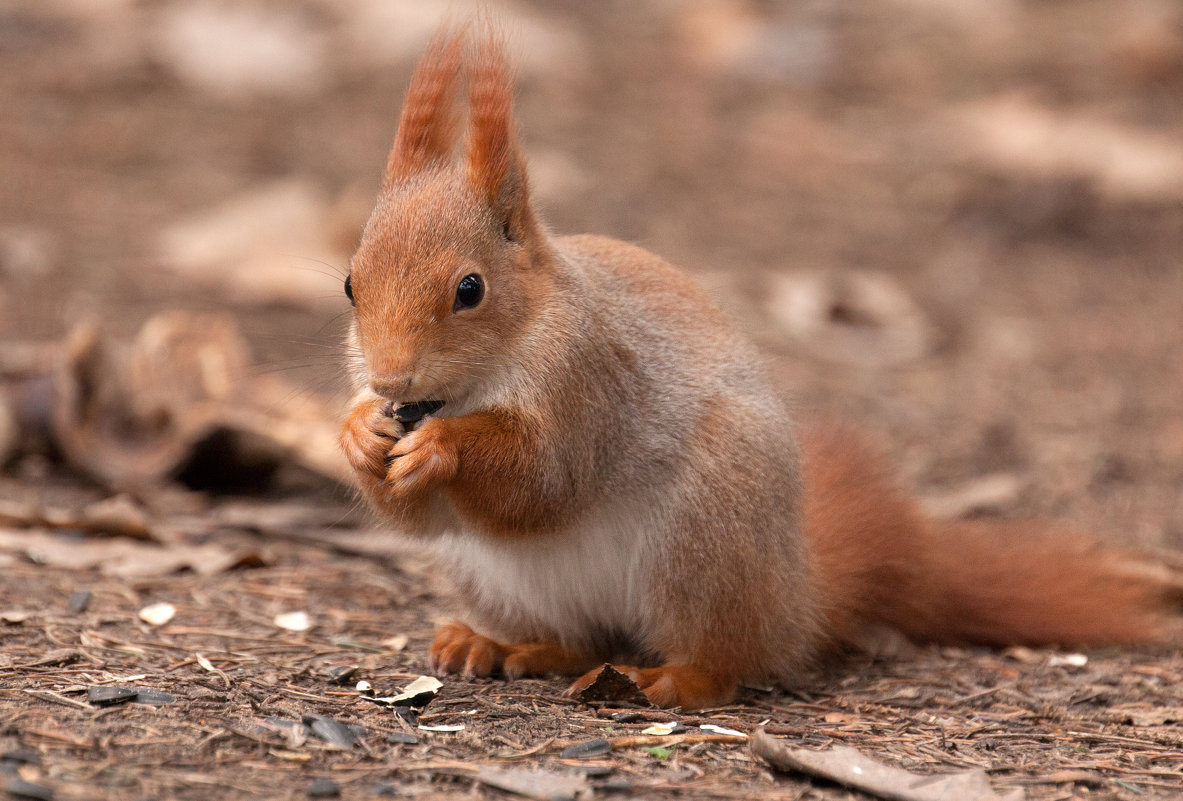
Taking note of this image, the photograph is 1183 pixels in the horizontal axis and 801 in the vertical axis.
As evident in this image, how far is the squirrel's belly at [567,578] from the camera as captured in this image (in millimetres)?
2471

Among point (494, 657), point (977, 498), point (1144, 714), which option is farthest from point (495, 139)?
point (977, 498)

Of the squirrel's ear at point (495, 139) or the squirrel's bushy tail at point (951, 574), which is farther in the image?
the squirrel's bushy tail at point (951, 574)

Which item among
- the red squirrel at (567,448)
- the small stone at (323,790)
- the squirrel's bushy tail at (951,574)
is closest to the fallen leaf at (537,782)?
the small stone at (323,790)

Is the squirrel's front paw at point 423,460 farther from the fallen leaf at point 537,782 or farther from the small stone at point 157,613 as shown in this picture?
the small stone at point 157,613

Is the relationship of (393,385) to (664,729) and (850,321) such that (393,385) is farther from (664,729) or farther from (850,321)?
(850,321)

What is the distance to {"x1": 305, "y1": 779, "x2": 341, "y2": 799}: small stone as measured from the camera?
1790 mm

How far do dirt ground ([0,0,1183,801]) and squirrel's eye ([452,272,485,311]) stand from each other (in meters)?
0.52

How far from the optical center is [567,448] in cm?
240

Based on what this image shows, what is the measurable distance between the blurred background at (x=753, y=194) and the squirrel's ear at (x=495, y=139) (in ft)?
2.72

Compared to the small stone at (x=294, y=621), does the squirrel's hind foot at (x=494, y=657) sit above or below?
above

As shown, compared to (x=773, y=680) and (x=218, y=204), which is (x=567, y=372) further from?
(x=218, y=204)

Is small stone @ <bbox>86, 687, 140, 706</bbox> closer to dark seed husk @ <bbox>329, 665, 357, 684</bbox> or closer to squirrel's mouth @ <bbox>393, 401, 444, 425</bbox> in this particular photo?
dark seed husk @ <bbox>329, 665, 357, 684</bbox>

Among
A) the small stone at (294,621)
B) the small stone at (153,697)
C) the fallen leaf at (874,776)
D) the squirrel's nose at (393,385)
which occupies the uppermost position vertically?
the squirrel's nose at (393,385)

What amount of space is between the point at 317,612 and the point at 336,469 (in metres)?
0.80
